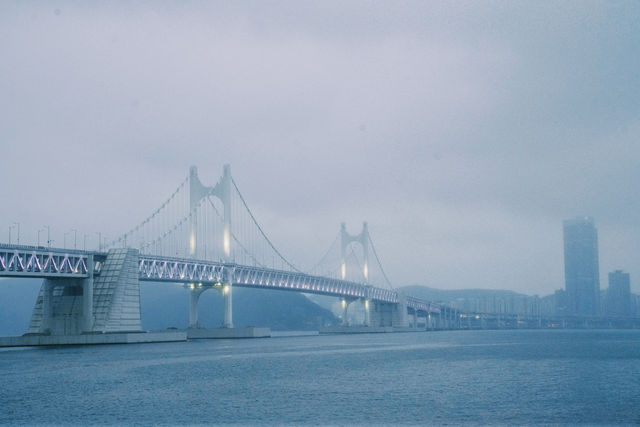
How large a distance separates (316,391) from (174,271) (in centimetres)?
4934

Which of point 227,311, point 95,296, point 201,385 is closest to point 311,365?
point 201,385

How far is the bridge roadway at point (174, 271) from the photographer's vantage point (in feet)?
198

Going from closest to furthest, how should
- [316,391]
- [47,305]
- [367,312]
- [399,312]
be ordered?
[316,391]
[47,305]
[367,312]
[399,312]

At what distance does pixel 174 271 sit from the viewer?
258ft

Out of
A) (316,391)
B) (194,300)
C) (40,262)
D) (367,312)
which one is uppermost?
(40,262)

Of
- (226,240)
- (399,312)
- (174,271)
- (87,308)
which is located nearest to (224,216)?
(226,240)

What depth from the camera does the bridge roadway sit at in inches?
2379

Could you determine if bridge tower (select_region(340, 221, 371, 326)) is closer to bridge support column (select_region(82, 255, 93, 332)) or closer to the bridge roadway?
the bridge roadway

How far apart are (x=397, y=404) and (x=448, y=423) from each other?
453 cm

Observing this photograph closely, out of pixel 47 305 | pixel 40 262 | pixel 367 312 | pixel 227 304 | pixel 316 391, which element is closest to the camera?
pixel 316 391

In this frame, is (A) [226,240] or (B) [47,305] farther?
(A) [226,240]

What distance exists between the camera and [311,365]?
46906 millimetres

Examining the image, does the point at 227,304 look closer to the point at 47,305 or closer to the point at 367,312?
the point at 47,305

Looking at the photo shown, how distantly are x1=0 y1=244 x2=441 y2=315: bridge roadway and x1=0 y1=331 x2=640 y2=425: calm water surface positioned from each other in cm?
1163
